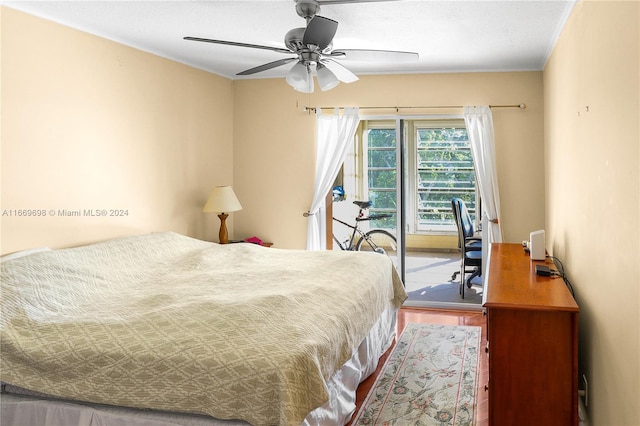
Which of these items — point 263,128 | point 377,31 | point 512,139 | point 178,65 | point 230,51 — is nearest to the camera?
point 377,31

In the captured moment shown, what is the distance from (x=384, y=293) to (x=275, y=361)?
184cm

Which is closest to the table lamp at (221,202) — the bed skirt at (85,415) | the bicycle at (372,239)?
the bicycle at (372,239)

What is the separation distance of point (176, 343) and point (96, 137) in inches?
88.3

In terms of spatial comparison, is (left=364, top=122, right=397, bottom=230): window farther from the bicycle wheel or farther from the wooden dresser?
the wooden dresser

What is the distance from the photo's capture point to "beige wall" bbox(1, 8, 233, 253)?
3.26 m

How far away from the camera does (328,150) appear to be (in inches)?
216

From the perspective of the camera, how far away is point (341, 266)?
145 inches

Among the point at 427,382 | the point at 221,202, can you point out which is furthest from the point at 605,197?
the point at 221,202

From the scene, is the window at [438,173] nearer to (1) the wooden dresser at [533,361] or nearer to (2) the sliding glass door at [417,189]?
(2) the sliding glass door at [417,189]

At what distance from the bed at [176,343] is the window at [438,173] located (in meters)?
2.26

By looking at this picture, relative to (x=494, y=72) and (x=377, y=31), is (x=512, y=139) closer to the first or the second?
(x=494, y=72)

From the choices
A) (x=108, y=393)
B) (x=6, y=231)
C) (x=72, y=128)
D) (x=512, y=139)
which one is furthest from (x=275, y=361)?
(x=512, y=139)

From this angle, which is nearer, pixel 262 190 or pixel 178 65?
pixel 178 65

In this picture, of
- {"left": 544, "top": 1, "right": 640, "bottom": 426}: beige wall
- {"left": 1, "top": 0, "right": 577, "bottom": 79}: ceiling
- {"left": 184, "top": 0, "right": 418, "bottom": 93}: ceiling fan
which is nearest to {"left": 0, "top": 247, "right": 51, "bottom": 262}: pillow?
{"left": 1, "top": 0, "right": 577, "bottom": 79}: ceiling
